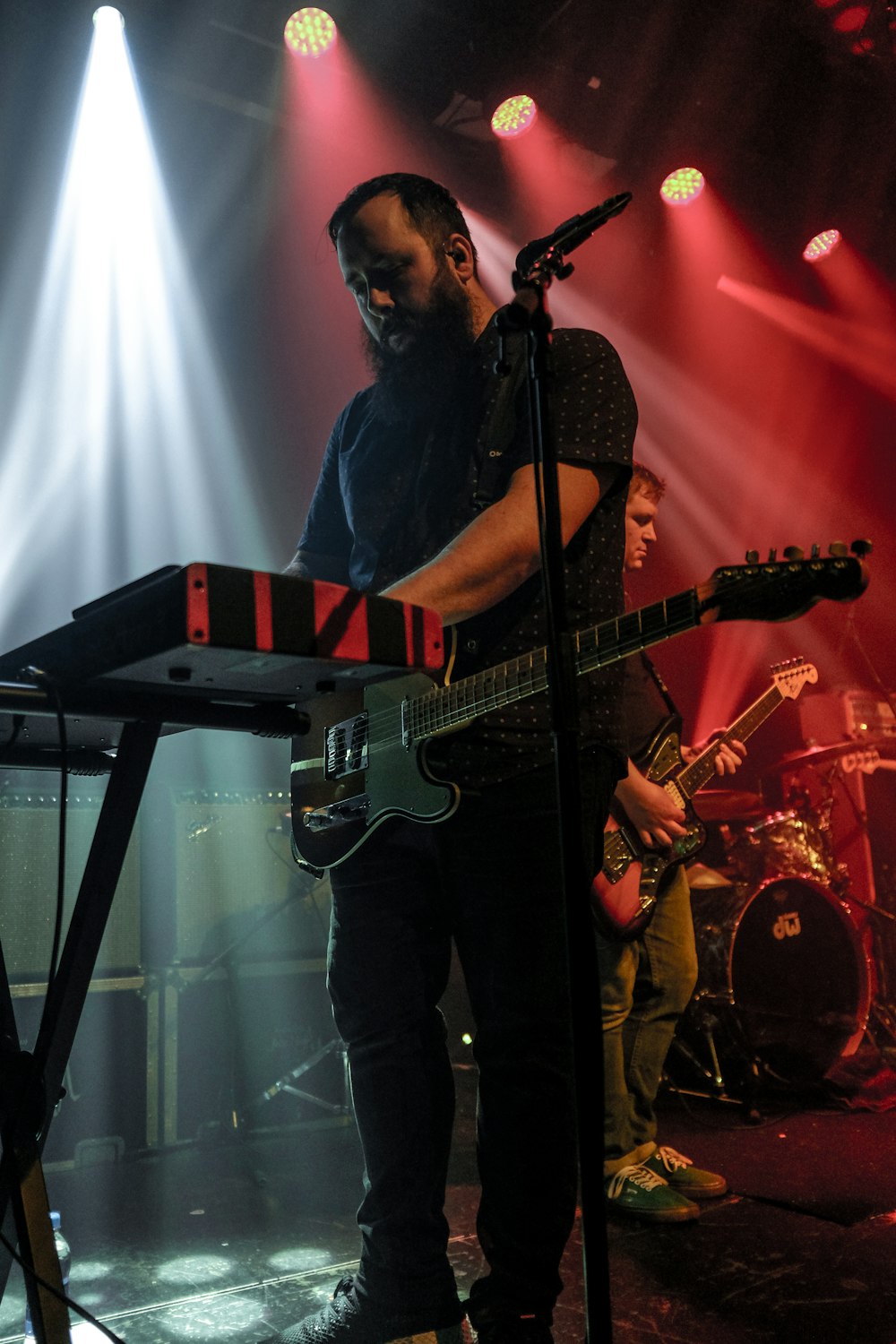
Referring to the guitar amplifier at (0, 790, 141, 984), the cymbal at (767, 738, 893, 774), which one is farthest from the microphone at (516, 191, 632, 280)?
the cymbal at (767, 738, 893, 774)

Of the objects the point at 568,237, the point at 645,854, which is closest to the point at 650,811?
the point at 645,854

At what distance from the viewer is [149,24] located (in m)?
4.35

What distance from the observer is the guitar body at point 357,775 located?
1.63 metres

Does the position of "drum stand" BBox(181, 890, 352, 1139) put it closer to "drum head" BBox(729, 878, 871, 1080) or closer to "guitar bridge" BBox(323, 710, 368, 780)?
"drum head" BBox(729, 878, 871, 1080)

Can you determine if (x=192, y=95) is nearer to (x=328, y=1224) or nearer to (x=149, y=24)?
(x=149, y=24)

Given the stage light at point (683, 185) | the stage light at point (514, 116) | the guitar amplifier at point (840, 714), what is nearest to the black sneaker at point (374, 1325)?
the guitar amplifier at point (840, 714)

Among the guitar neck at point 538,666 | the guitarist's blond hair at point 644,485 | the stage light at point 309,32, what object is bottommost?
the guitar neck at point 538,666

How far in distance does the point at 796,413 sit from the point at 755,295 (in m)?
0.80

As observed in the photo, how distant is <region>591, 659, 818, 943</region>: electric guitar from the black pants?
1125 millimetres

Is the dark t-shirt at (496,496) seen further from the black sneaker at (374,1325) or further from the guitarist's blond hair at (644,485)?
the guitarist's blond hair at (644,485)

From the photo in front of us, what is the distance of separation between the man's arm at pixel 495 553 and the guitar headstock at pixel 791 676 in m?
2.24

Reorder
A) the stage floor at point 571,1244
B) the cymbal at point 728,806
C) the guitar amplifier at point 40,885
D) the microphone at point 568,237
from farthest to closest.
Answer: the cymbal at point 728,806 < the guitar amplifier at point 40,885 < the stage floor at point 571,1244 < the microphone at point 568,237

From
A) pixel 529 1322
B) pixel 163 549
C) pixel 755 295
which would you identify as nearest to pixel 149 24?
pixel 163 549

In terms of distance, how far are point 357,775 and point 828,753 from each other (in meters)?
3.29
